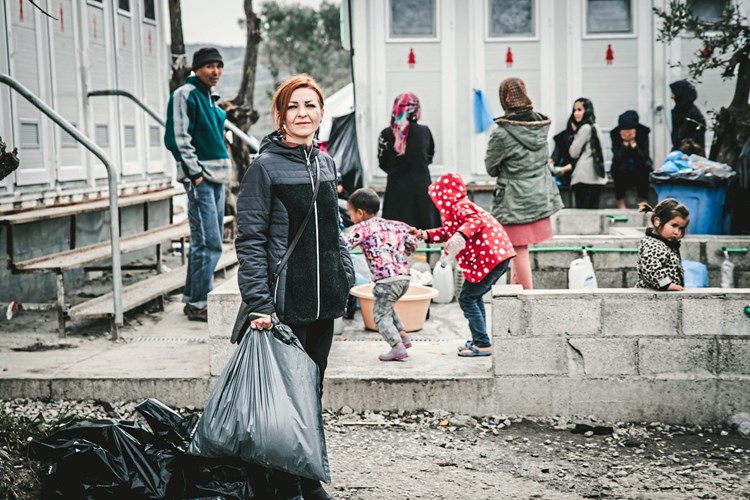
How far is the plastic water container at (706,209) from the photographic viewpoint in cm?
909

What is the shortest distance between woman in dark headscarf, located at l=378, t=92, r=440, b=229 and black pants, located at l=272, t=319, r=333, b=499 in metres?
5.03

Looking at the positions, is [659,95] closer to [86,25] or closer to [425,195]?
[425,195]

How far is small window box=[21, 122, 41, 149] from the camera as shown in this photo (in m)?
8.97

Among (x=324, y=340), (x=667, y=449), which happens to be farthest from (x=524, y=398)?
(x=324, y=340)

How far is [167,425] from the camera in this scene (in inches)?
183

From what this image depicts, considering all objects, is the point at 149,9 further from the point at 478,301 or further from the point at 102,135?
the point at 478,301

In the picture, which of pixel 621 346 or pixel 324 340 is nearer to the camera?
pixel 324 340

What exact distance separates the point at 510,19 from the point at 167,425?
29.8 feet

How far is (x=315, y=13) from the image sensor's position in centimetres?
3775

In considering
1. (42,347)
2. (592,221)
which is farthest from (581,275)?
(42,347)

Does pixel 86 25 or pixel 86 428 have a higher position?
pixel 86 25

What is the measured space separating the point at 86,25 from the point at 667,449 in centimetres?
766

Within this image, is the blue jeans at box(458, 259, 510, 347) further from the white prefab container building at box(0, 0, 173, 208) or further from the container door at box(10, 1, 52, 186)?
the container door at box(10, 1, 52, 186)

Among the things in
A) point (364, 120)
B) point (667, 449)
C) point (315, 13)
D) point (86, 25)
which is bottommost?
point (667, 449)
